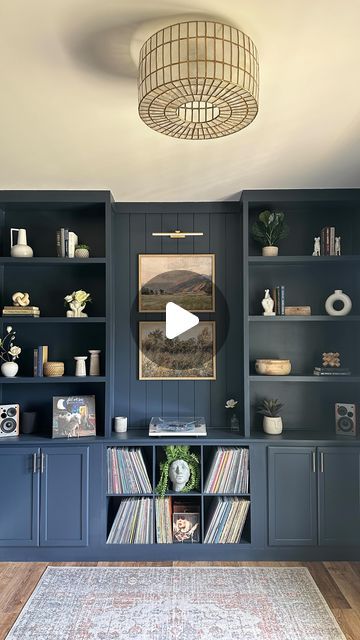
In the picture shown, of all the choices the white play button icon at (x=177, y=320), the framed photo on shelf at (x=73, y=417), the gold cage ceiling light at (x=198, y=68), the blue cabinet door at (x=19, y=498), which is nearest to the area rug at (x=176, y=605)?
the blue cabinet door at (x=19, y=498)

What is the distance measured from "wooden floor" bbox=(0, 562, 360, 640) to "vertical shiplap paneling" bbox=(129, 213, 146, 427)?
1053 millimetres

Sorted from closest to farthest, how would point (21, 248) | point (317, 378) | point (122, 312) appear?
point (317, 378), point (21, 248), point (122, 312)

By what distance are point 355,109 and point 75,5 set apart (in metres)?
1.34

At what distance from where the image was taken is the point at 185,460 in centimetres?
309

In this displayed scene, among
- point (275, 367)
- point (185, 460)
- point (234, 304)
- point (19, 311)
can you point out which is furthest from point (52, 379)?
point (275, 367)

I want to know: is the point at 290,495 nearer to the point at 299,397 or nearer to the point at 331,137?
the point at 299,397

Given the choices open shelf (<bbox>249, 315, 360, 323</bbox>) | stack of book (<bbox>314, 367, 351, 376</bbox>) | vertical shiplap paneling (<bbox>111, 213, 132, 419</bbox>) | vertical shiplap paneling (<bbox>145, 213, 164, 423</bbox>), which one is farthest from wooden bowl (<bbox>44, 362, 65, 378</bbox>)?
stack of book (<bbox>314, 367, 351, 376</bbox>)

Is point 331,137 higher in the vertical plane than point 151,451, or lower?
higher

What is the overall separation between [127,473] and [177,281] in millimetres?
1493

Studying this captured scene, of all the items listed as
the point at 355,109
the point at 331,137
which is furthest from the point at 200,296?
the point at 355,109

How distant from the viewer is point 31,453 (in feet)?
9.93

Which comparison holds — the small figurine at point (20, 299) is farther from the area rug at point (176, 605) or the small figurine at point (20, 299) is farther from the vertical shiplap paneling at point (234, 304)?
the area rug at point (176, 605)

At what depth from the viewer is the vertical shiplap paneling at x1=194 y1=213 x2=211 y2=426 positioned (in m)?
3.44

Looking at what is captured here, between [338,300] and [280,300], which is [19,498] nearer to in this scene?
[280,300]
